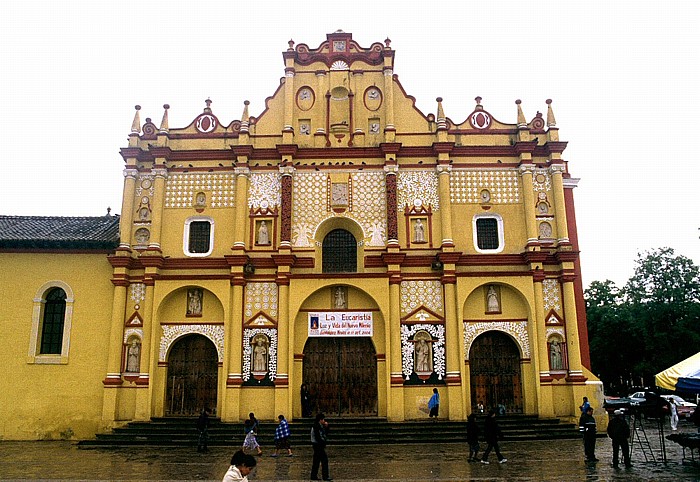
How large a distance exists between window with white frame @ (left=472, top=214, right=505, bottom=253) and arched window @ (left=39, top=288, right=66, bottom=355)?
54.0ft

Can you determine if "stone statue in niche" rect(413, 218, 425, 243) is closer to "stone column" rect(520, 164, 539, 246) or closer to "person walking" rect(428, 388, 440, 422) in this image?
"stone column" rect(520, 164, 539, 246)

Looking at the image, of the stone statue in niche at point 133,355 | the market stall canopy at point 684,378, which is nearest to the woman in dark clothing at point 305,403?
the stone statue in niche at point 133,355

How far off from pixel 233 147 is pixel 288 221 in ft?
12.5

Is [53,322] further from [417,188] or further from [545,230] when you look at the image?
[545,230]

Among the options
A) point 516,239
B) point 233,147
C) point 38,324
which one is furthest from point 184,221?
point 516,239

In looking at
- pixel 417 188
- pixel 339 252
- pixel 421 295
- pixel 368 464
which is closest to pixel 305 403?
pixel 421 295

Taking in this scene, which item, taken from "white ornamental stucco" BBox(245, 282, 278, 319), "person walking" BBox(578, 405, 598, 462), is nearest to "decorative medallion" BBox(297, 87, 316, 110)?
"white ornamental stucco" BBox(245, 282, 278, 319)

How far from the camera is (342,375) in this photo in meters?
22.9

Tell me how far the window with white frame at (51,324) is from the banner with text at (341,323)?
30.8ft

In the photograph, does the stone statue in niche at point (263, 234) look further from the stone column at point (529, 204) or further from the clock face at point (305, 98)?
the stone column at point (529, 204)

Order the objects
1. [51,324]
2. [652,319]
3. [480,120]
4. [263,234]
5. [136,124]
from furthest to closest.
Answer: [652,319]
[480,120]
[136,124]
[263,234]
[51,324]

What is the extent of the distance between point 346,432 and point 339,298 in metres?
5.25

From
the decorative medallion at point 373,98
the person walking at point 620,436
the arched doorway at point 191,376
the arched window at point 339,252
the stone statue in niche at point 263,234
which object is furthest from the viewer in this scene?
the decorative medallion at point 373,98

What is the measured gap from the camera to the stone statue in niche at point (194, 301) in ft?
76.7
